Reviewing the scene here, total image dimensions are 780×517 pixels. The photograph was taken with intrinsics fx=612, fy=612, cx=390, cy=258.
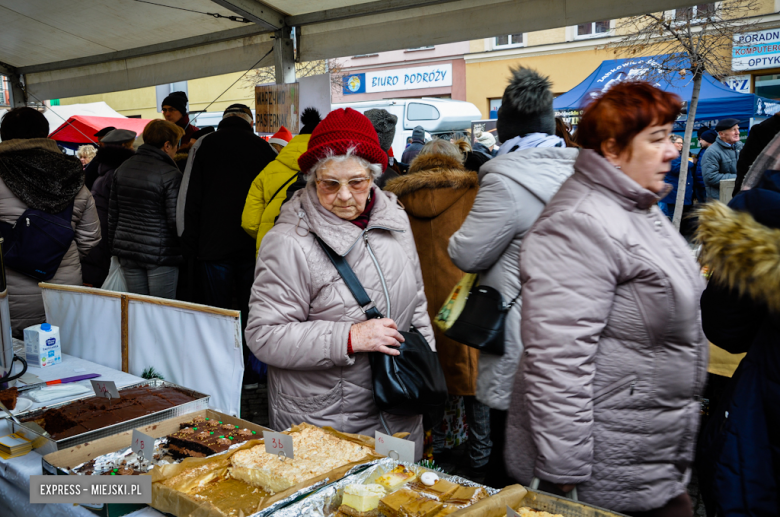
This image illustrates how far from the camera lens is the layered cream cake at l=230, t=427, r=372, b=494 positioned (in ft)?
5.20

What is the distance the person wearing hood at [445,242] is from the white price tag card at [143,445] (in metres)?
1.69

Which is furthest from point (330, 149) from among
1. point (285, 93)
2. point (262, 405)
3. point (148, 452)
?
point (285, 93)

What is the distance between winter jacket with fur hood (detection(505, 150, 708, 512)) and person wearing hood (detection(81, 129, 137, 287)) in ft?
13.9

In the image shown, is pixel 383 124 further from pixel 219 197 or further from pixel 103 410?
pixel 103 410

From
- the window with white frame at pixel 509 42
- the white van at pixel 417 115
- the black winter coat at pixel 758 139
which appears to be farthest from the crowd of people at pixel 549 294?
the window with white frame at pixel 509 42

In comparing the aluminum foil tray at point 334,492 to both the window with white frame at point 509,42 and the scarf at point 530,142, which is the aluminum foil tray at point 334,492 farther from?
the window with white frame at point 509,42

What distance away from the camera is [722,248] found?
1333 millimetres

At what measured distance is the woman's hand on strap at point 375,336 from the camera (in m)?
1.97

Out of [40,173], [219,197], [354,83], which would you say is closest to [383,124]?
[219,197]

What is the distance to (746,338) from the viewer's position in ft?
4.88

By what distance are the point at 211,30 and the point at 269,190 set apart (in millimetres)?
2719

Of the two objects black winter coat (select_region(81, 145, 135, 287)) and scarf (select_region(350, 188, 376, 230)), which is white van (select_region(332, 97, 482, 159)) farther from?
scarf (select_region(350, 188, 376, 230))

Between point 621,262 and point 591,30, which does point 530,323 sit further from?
point 591,30

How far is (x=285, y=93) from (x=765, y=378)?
4485 mm
